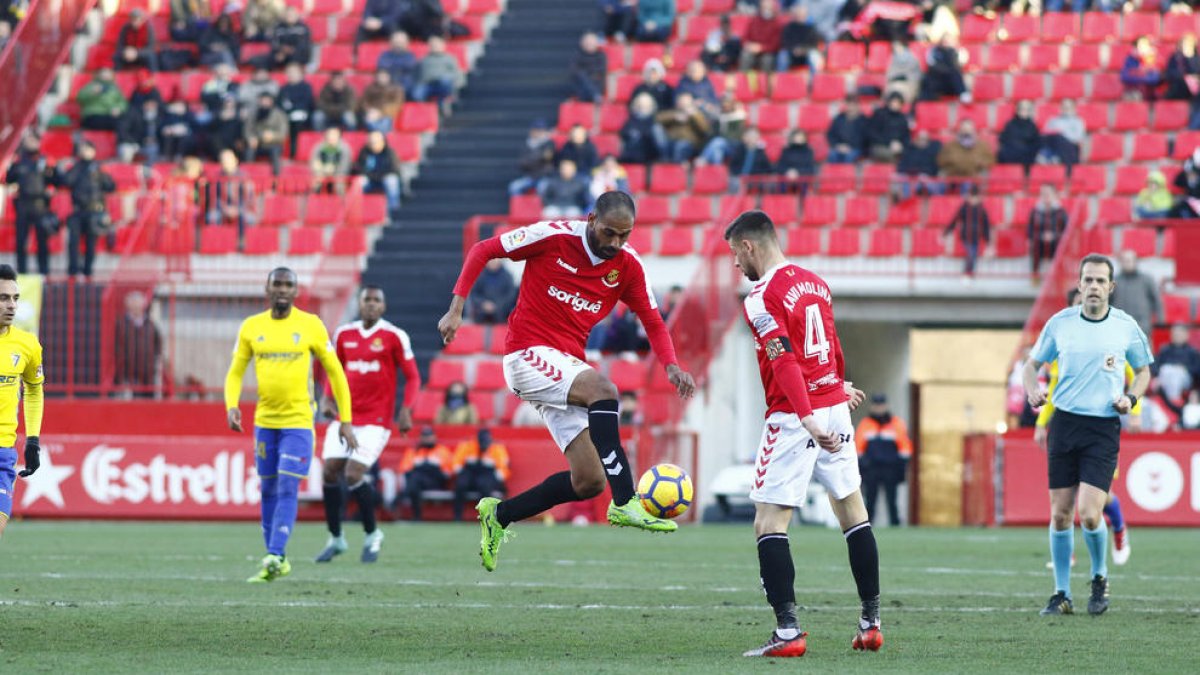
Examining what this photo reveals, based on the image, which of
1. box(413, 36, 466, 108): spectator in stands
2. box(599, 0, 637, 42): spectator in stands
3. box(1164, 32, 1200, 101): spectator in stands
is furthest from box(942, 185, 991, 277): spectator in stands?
box(413, 36, 466, 108): spectator in stands

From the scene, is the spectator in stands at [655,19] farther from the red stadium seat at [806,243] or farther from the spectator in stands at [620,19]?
the red stadium seat at [806,243]

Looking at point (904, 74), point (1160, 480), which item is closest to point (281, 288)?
point (1160, 480)

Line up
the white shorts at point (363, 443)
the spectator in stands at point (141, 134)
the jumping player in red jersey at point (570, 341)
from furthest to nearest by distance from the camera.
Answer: the spectator in stands at point (141, 134) → the white shorts at point (363, 443) → the jumping player in red jersey at point (570, 341)

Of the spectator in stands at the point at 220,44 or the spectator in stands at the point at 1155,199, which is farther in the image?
the spectator in stands at the point at 220,44

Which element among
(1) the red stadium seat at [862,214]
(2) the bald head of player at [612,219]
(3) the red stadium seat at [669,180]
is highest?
(3) the red stadium seat at [669,180]

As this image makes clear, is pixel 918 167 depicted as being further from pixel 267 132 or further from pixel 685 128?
pixel 267 132

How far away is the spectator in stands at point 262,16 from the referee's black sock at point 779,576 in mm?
25195

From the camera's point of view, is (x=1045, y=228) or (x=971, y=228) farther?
(x=971, y=228)

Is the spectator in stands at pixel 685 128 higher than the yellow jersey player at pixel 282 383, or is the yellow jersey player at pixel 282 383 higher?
the spectator in stands at pixel 685 128

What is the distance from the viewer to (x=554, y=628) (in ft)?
34.9

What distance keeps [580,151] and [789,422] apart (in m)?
19.5

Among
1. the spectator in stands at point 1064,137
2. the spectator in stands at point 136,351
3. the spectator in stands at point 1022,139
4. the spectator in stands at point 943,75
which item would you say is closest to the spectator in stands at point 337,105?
the spectator in stands at point 136,351

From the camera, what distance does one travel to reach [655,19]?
103 ft

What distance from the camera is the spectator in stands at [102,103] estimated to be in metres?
31.7
